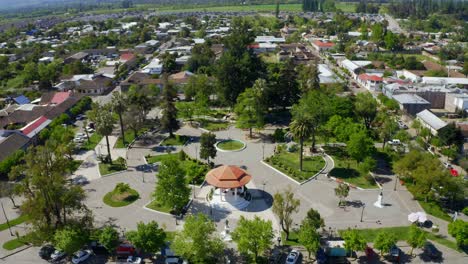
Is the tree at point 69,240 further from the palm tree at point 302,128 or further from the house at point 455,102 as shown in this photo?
the house at point 455,102

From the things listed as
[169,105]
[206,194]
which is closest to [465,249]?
[206,194]

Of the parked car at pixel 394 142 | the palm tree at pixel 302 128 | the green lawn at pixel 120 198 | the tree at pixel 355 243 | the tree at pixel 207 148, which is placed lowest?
the green lawn at pixel 120 198

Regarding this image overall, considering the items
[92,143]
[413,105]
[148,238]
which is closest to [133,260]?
[148,238]

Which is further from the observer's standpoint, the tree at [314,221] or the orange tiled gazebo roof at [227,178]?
the orange tiled gazebo roof at [227,178]

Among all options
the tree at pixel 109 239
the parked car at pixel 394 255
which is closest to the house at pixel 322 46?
the parked car at pixel 394 255

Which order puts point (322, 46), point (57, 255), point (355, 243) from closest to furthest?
point (355, 243), point (57, 255), point (322, 46)

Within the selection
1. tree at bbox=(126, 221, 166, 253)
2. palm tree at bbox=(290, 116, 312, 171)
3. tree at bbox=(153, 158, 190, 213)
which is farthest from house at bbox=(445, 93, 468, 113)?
tree at bbox=(126, 221, 166, 253)

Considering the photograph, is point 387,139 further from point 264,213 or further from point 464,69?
point 464,69

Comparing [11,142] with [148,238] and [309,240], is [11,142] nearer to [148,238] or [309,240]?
[148,238]
